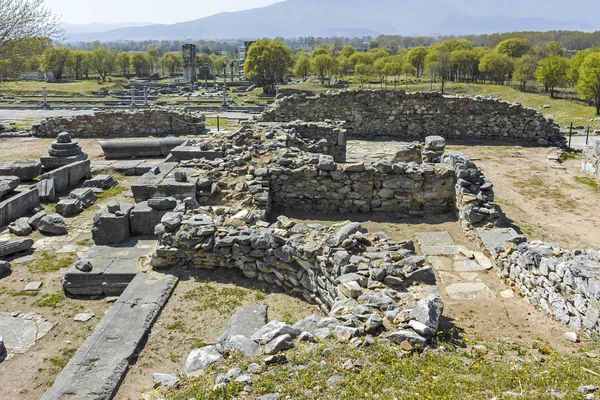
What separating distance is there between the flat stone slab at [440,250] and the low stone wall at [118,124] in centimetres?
1665

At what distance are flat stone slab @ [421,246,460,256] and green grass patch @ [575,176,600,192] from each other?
7290 mm

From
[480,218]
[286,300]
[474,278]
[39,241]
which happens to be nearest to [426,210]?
[480,218]

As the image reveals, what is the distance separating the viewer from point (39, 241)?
11.4 m

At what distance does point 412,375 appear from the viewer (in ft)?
16.3

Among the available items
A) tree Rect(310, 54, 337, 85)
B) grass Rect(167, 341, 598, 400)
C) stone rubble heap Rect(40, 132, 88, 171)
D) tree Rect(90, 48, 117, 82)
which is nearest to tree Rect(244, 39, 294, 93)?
tree Rect(310, 54, 337, 85)

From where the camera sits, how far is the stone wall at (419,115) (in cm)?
2095

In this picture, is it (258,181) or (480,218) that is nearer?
(480,218)

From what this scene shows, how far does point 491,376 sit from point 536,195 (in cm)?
1038

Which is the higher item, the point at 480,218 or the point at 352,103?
the point at 352,103

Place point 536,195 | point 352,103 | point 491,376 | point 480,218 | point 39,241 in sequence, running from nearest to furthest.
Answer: point 491,376, point 480,218, point 39,241, point 536,195, point 352,103

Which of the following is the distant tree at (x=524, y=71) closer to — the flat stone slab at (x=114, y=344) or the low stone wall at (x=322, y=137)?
the low stone wall at (x=322, y=137)

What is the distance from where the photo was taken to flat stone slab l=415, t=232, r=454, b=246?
33.5 feet

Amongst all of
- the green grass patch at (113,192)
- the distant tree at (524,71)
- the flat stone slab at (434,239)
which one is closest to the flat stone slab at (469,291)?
the flat stone slab at (434,239)

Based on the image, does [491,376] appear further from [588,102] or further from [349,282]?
[588,102]
